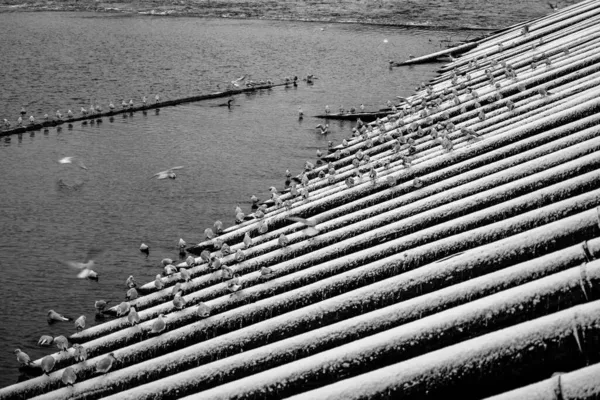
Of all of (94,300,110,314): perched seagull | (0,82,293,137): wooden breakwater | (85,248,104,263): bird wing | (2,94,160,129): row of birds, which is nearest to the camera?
(94,300,110,314): perched seagull

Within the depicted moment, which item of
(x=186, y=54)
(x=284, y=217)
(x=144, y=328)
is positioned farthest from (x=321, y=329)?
(x=186, y=54)

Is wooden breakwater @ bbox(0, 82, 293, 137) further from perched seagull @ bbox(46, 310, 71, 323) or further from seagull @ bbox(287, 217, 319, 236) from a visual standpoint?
seagull @ bbox(287, 217, 319, 236)

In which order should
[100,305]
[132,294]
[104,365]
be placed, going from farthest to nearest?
[100,305] → [132,294] → [104,365]

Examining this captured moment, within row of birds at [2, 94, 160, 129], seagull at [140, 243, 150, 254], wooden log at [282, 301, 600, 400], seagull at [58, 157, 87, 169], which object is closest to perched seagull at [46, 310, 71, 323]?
seagull at [140, 243, 150, 254]

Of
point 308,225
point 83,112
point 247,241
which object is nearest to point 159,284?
point 247,241

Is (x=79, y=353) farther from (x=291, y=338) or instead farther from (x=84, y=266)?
(x=84, y=266)

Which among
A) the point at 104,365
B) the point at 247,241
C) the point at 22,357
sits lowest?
the point at 22,357

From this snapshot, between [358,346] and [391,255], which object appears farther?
[391,255]
